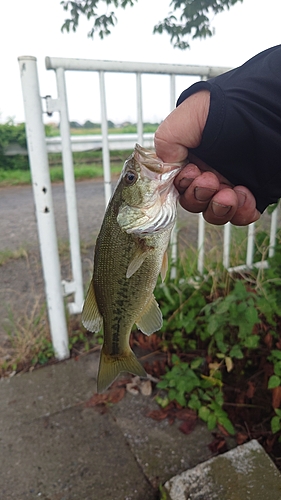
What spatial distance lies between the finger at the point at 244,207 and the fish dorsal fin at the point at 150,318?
0.45 meters

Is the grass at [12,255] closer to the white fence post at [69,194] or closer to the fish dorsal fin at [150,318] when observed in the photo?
the white fence post at [69,194]

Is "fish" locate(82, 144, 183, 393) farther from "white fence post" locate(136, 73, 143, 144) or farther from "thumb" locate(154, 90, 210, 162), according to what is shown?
"white fence post" locate(136, 73, 143, 144)

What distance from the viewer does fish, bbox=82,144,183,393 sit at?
128cm

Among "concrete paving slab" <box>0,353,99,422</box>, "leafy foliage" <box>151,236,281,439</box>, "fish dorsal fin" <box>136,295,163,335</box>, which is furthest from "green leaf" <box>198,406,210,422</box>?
"fish dorsal fin" <box>136,295,163,335</box>

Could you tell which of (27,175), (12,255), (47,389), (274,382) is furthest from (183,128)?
(27,175)

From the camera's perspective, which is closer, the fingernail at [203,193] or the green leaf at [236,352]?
the fingernail at [203,193]

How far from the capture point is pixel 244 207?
4.76 ft

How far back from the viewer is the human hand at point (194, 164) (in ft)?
4.17

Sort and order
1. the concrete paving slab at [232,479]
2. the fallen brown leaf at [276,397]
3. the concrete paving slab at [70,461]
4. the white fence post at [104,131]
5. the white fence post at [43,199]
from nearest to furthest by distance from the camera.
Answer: the concrete paving slab at [232,479] < the concrete paving slab at [70,461] < the fallen brown leaf at [276,397] < the white fence post at [43,199] < the white fence post at [104,131]

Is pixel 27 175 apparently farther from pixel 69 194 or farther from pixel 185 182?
pixel 185 182

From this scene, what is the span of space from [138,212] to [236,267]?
7.31 feet

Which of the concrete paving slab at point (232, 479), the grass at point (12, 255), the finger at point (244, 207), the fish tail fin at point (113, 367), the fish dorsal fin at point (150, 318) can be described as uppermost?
the finger at point (244, 207)

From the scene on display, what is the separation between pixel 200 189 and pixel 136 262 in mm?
325

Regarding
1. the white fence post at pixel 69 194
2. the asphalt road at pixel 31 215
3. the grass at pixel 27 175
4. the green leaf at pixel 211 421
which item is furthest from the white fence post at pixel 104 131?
the grass at pixel 27 175
